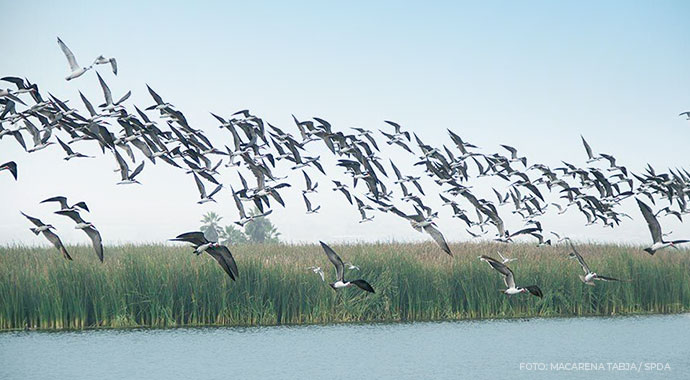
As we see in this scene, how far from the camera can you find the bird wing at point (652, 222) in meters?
18.9

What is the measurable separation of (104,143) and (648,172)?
17987 mm

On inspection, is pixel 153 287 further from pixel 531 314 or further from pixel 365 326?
pixel 531 314

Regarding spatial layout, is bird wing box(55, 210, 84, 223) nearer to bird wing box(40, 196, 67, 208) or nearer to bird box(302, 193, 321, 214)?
bird wing box(40, 196, 67, 208)

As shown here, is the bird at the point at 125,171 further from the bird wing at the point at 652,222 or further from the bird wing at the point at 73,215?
the bird wing at the point at 652,222

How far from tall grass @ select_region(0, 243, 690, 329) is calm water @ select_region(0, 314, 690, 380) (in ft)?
2.79

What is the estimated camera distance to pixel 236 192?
23781mm

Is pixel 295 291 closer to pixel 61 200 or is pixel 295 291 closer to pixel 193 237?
pixel 61 200

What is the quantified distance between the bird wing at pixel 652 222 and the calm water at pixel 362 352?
13.2 ft

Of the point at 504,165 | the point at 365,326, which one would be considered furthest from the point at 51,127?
the point at 504,165

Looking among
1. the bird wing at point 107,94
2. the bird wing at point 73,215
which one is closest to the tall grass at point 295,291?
the bird wing at point 107,94

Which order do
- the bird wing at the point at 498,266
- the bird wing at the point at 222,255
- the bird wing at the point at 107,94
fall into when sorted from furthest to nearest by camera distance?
the bird wing at the point at 107,94 → the bird wing at the point at 498,266 → the bird wing at the point at 222,255

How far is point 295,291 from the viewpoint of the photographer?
2836 cm

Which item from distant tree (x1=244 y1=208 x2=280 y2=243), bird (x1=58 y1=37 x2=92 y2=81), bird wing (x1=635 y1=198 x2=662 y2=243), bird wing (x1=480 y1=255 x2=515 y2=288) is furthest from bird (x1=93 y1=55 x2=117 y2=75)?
distant tree (x1=244 y1=208 x2=280 y2=243)

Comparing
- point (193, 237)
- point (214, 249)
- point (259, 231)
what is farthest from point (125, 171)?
point (259, 231)
